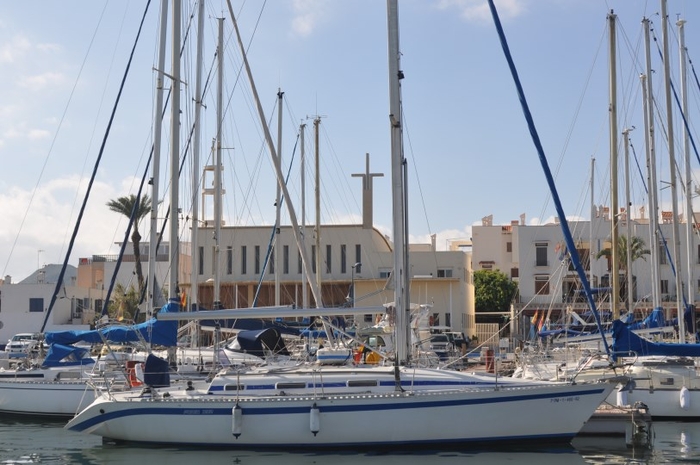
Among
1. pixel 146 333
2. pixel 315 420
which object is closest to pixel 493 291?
pixel 146 333

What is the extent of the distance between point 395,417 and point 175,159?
984 centimetres

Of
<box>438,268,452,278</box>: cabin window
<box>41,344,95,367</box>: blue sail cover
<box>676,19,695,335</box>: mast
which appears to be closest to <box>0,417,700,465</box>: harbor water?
<box>41,344,95,367</box>: blue sail cover

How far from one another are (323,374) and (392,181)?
185 inches

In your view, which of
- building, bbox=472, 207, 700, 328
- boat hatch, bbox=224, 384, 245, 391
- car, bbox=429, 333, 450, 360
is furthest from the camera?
building, bbox=472, 207, 700, 328

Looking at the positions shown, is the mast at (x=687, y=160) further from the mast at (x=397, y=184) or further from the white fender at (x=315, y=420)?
the white fender at (x=315, y=420)

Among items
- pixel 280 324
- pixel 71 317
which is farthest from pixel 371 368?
pixel 71 317

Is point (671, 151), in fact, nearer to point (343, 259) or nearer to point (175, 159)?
point (175, 159)

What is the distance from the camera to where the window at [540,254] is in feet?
222

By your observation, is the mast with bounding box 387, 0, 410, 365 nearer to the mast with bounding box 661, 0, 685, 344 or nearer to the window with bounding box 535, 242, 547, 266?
the mast with bounding box 661, 0, 685, 344

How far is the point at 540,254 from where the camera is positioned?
67812mm

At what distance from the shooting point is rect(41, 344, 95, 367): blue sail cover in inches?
1075

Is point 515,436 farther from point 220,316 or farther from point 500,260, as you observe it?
point 500,260

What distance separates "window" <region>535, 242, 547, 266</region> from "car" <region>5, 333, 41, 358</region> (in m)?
37.3

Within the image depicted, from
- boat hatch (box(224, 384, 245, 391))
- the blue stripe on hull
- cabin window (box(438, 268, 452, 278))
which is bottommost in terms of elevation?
the blue stripe on hull
